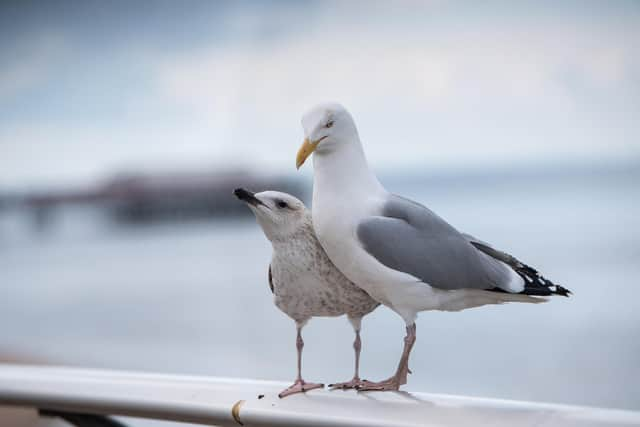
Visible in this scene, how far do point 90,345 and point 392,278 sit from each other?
6.79 ft

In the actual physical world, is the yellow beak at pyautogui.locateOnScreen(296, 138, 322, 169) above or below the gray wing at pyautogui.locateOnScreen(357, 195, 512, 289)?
above

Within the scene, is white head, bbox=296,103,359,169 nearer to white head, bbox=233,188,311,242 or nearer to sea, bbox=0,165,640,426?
white head, bbox=233,188,311,242

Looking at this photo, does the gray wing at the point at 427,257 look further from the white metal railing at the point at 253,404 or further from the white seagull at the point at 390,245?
the white metal railing at the point at 253,404

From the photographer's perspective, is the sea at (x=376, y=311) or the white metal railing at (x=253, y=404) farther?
the sea at (x=376, y=311)

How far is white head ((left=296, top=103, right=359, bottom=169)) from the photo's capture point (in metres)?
0.69

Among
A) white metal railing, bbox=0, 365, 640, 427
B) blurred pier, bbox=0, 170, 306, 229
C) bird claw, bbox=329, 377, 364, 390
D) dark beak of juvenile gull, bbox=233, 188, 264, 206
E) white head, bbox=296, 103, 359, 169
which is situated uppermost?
blurred pier, bbox=0, 170, 306, 229

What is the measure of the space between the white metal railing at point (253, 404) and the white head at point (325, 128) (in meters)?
0.24

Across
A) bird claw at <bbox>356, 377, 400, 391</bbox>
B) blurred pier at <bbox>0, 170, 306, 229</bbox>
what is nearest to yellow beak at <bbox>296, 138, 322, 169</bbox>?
bird claw at <bbox>356, 377, 400, 391</bbox>

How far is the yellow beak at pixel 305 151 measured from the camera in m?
0.68

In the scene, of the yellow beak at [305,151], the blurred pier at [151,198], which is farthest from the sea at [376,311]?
the yellow beak at [305,151]

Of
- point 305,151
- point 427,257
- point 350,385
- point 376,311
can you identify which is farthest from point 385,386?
point 376,311

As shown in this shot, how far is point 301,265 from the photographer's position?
73 cm

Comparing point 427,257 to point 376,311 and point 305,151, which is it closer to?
point 305,151

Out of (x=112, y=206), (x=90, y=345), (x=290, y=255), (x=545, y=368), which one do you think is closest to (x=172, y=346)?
(x=90, y=345)
